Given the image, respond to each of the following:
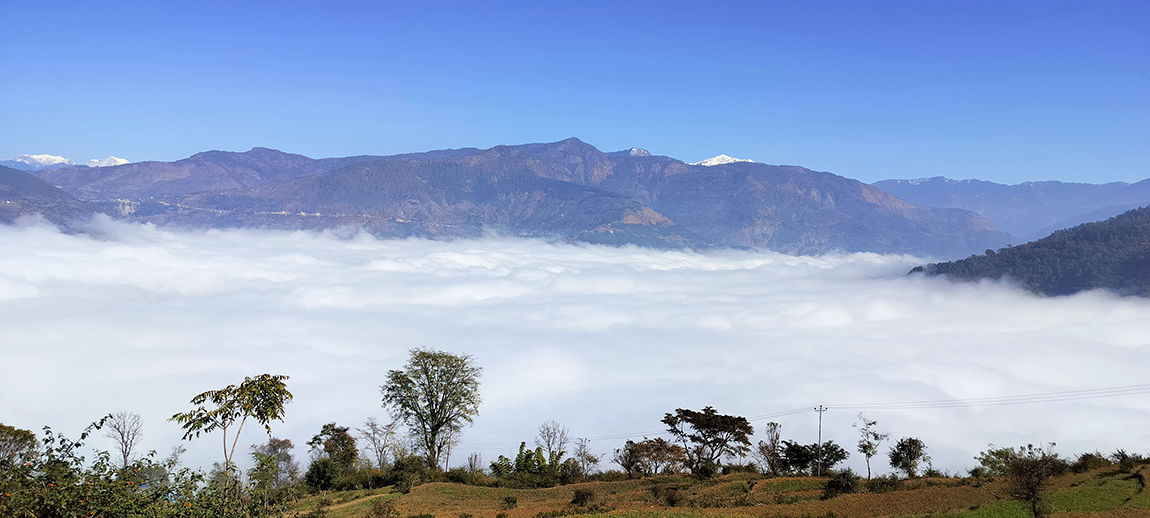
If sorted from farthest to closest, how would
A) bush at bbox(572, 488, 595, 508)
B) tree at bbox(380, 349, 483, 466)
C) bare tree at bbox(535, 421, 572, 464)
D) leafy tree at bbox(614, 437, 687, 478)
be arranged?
bare tree at bbox(535, 421, 572, 464)
tree at bbox(380, 349, 483, 466)
leafy tree at bbox(614, 437, 687, 478)
bush at bbox(572, 488, 595, 508)

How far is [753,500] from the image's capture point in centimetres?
3031

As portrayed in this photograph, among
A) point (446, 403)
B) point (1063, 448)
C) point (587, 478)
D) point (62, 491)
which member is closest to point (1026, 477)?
point (62, 491)

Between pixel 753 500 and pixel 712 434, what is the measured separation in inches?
695

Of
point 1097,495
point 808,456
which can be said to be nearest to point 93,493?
point 1097,495

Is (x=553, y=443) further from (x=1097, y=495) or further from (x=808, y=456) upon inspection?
(x=1097, y=495)

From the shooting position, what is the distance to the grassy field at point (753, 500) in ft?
78.8

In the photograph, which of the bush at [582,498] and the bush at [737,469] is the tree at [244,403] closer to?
the bush at [582,498]

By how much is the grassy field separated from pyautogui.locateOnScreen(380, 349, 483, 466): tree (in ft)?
45.2

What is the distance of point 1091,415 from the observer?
19088 centimetres

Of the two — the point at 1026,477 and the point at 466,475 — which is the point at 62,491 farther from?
the point at 466,475

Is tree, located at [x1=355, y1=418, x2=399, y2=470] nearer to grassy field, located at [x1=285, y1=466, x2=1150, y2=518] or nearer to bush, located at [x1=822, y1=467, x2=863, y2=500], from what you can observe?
grassy field, located at [x1=285, y1=466, x2=1150, y2=518]

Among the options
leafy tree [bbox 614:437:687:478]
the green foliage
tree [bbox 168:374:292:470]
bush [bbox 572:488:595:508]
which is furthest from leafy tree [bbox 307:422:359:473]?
the green foliage

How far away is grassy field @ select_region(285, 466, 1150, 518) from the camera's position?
24.0 metres

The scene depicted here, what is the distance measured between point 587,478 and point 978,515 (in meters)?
28.0
